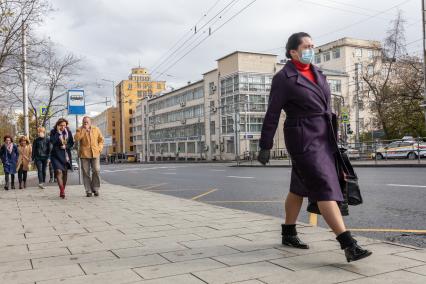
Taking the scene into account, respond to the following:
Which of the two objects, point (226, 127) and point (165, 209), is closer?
point (165, 209)

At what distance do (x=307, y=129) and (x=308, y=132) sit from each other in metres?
0.03

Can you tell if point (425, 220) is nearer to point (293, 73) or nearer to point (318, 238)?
point (318, 238)

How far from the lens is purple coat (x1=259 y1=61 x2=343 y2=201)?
3535 millimetres

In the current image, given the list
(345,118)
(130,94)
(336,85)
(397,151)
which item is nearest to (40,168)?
(397,151)

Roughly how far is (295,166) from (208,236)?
1515 mm

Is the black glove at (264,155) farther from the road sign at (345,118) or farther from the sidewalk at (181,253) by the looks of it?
the road sign at (345,118)

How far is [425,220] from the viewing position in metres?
5.58

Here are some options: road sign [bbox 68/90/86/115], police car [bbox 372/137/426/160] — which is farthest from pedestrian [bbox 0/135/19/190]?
police car [bbox 372/137/426/160]

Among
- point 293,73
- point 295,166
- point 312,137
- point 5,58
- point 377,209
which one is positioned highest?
point 5,58

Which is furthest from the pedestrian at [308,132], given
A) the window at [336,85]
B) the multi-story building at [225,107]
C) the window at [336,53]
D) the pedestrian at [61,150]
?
the window at [336,53]

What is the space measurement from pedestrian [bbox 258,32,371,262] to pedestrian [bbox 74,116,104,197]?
661 centimetres

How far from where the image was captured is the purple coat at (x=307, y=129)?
3535mm

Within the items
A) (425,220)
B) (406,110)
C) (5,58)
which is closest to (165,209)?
(425,220)

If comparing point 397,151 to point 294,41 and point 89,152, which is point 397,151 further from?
point 294,41
